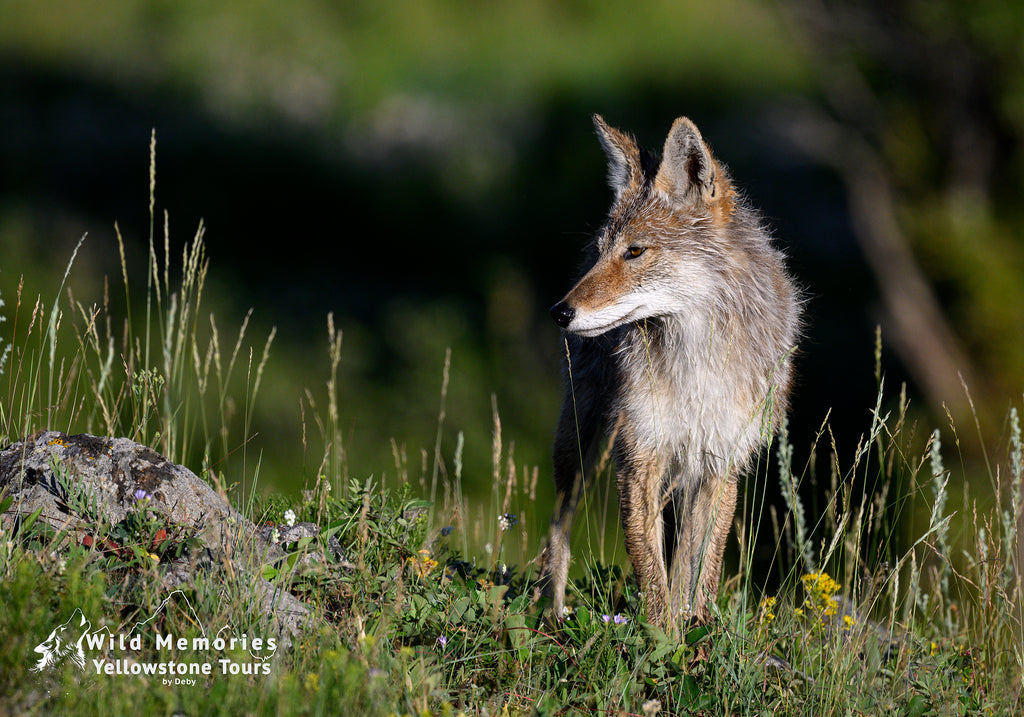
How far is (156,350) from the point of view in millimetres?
9328

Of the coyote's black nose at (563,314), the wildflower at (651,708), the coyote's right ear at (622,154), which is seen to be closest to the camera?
the wildflower at (651,708)

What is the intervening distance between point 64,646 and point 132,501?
0.81 meters

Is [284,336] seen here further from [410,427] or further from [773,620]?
[773,620]

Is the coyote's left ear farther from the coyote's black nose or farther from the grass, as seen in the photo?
the grass

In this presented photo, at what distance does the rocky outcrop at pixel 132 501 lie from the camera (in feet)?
9.38

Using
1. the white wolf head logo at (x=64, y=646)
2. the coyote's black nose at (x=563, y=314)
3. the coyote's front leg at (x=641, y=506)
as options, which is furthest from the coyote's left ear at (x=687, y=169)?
the white wolf head logo at (x=64, y=646)

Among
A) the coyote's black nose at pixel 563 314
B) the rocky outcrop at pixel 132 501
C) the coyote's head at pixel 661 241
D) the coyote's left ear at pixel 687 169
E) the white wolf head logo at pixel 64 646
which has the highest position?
the coyote's left ear at pixel 687 169

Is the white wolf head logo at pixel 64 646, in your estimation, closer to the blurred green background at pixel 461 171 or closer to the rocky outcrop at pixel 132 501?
the rocky outcrop at pixel 132 501

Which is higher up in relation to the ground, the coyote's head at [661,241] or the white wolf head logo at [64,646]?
the coyote's head at [661,241]

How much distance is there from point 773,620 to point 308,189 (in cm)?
1254

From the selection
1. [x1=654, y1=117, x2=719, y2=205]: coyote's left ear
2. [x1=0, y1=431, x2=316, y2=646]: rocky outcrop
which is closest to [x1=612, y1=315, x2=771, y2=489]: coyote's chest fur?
[x1=654, y1=117, x2=719, y2=205]: coyote's left ear

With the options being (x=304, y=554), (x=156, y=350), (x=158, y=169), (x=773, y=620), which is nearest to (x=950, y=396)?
(x=773, y=620)

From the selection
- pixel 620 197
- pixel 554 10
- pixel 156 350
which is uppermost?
pixel 554 10

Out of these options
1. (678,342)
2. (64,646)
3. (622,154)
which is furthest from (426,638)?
(622,154)
